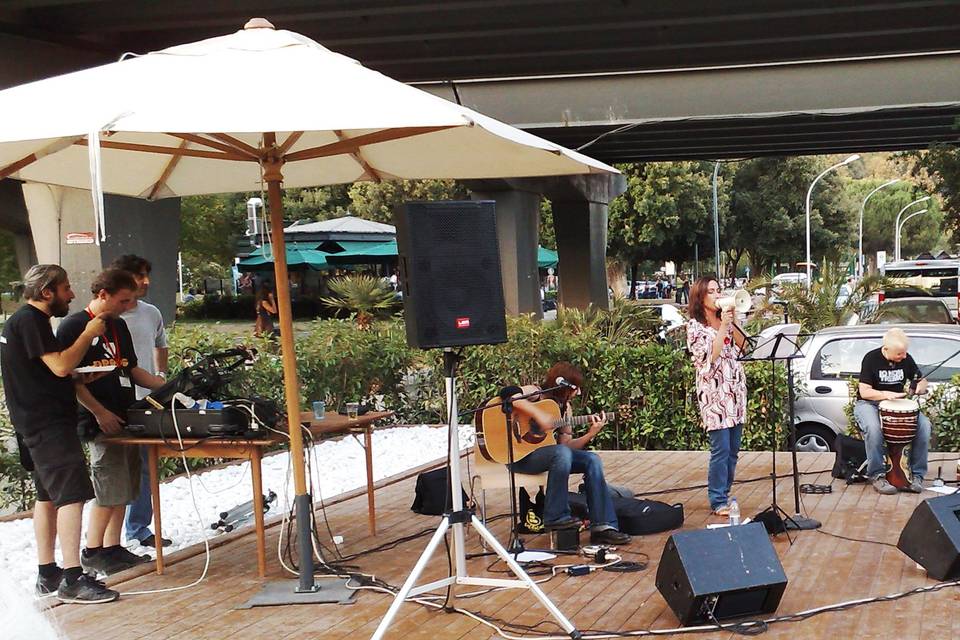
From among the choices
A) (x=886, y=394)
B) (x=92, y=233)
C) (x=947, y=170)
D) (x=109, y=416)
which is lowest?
(x=886, y=394)

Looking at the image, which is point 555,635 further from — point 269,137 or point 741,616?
point 269,137

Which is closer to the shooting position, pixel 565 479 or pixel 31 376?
pixel 31 376

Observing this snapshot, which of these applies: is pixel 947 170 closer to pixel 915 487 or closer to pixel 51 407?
pixel 915 487

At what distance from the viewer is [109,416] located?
601cm

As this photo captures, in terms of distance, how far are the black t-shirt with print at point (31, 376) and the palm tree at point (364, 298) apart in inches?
259

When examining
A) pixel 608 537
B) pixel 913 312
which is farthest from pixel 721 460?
pixel 913 312

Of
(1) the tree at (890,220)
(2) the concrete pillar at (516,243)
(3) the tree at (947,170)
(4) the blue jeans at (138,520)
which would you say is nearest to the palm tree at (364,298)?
(4) the blue jeans at (138,520)

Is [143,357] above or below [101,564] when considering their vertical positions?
above

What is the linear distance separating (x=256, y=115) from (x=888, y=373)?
5644 mm

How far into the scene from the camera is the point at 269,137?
557 centimetres

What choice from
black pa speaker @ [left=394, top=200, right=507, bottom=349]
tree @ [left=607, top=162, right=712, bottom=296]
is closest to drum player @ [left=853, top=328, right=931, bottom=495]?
black pa speaker @ [left=394, top=200, right=507, bottom=349]

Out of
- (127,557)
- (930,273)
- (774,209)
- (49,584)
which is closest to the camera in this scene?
(49,584)

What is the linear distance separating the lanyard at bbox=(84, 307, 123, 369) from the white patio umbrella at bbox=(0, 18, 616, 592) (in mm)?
1035

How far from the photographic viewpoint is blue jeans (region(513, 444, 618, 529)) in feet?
21.3
